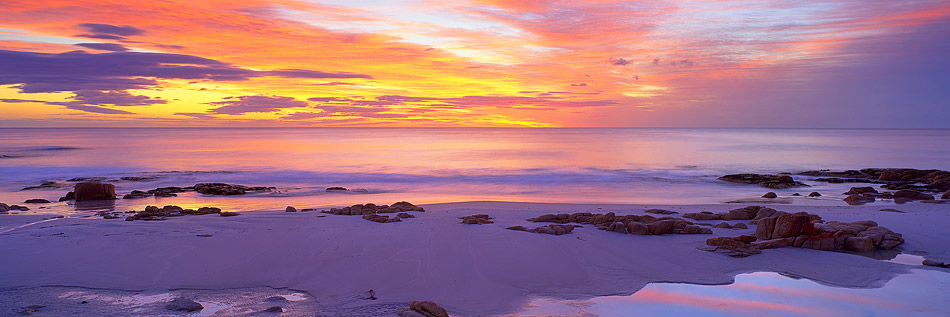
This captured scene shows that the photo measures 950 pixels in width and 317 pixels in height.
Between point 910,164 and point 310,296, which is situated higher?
point 910,164

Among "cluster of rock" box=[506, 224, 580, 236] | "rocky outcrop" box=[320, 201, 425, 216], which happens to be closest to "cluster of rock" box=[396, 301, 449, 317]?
"cluster of rock" box=[506, 224, 580, 236]

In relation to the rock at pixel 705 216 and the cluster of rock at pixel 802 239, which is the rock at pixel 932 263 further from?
the rock at pixel 705 216

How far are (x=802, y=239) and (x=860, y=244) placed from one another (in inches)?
37.6

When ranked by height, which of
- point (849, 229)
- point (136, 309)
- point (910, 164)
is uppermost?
point (910, 164)

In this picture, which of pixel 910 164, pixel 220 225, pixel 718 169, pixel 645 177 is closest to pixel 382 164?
pixel 645 177

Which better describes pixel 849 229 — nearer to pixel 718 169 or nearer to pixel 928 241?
pixel 928 241

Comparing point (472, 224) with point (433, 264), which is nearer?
point (433, 264)

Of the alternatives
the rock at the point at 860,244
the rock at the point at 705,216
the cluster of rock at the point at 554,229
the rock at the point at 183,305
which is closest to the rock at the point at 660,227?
the cluster of rock at the point at 554,229

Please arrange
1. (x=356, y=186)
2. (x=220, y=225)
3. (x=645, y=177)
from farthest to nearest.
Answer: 1. (x=645, y=177)
2. (x=356, y=186)
3. (x=220, y=225)

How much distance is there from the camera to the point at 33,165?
40188mm

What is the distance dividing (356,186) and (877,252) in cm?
2209

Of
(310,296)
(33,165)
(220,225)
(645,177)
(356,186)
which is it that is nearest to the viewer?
(310,296)

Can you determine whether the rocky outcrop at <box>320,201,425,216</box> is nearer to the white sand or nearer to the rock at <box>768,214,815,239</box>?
the white sand

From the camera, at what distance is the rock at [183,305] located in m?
6.52
